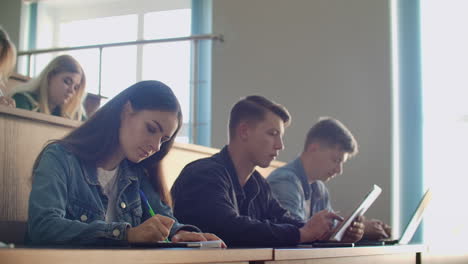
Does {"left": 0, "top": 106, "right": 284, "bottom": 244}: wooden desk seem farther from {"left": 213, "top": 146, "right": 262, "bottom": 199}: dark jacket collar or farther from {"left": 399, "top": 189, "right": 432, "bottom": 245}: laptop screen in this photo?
{"left": 399, "top": 189, "right": 432, "bottom": 245}: laptop screen

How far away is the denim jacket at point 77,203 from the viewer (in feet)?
4.39

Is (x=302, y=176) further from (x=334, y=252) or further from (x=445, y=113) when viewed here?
(x=445, y=113)

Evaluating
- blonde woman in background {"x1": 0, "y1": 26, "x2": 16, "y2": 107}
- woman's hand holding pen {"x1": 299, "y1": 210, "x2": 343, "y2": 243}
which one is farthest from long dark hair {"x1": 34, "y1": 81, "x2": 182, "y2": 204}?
blonde woman in background {"x1": 0, "y1": 26, "x2": 16, "y2": 107}

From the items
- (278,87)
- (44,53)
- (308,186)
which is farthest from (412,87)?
(44,53)

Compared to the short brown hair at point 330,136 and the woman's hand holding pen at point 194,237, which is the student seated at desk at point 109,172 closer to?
the woman's hand holding pen at point 194,237

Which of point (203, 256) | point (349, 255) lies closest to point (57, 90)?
point (349, 255)

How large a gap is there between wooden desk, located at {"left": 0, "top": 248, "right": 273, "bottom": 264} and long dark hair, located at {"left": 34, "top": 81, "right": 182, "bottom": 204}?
1.99ft

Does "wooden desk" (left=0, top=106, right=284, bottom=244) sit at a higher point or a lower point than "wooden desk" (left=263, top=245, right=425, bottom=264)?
higher

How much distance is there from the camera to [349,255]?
1.54 meters

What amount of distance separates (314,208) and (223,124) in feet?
5.03

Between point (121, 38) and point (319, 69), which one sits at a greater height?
point (121, 38)

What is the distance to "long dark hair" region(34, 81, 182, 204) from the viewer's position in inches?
63.8

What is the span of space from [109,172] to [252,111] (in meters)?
0.78

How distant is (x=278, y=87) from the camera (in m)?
4.38
